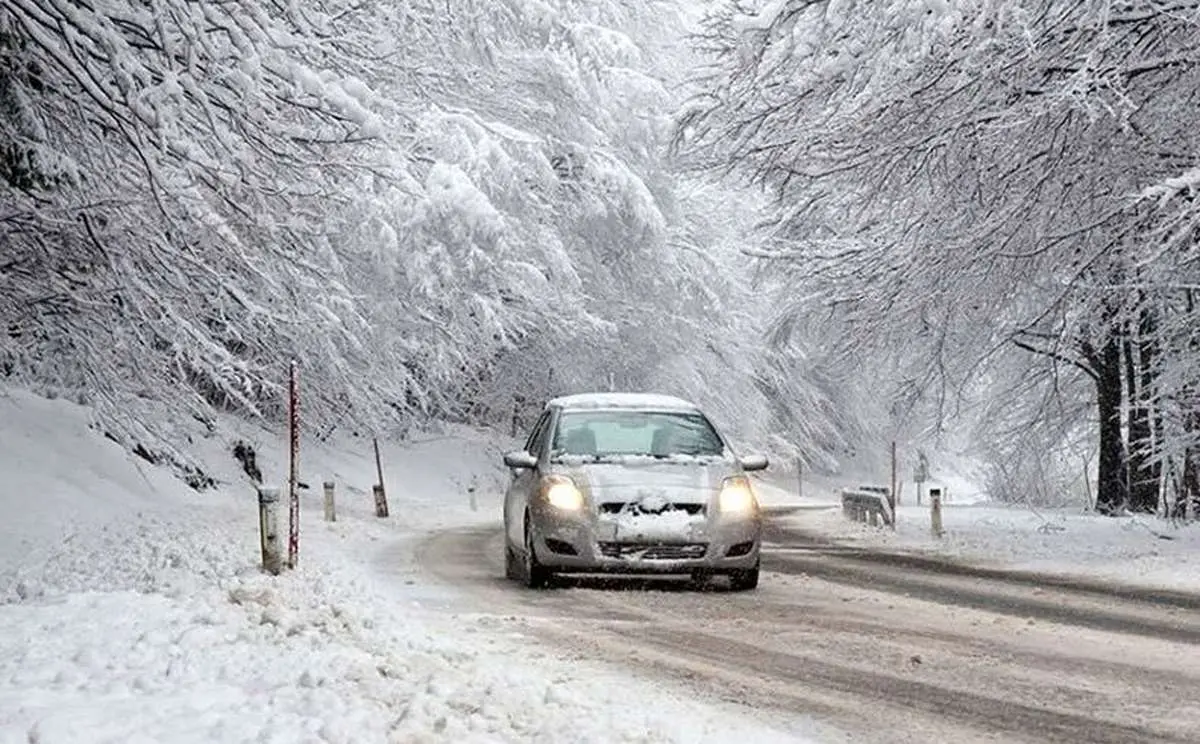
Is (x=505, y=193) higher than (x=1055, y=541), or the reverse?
(x=505, y=193)

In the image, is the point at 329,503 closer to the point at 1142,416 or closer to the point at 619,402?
the point at 619,402

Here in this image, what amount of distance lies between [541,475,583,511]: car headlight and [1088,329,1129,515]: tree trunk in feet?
42.4

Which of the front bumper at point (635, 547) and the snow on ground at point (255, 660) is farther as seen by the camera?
the front bumper at point (635, 547)

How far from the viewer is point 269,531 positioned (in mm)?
12242

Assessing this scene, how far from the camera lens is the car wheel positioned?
40.3 feet

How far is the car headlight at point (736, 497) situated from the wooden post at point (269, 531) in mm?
3771

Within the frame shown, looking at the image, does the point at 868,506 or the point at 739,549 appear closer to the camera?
the point at 739,549

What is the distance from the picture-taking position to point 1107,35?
10.9 meters

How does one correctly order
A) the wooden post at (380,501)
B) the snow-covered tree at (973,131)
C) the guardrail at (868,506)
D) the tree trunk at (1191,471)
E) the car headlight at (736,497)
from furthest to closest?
the wooden post at (380,501), the guardrail at (868,506), the tree trunk at (1191,471), the car headlight at (736,497), the snow-covered tree at (973,131)

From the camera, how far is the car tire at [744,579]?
485 inches

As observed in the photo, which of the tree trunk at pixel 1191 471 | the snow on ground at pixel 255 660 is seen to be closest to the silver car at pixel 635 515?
the snow on ground at pixel 255 660

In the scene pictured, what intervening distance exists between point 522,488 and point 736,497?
2.05 metres

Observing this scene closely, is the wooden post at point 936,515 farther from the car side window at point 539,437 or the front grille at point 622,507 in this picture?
the front grille at point 622,507

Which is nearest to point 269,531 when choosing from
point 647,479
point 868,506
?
point 647,479
